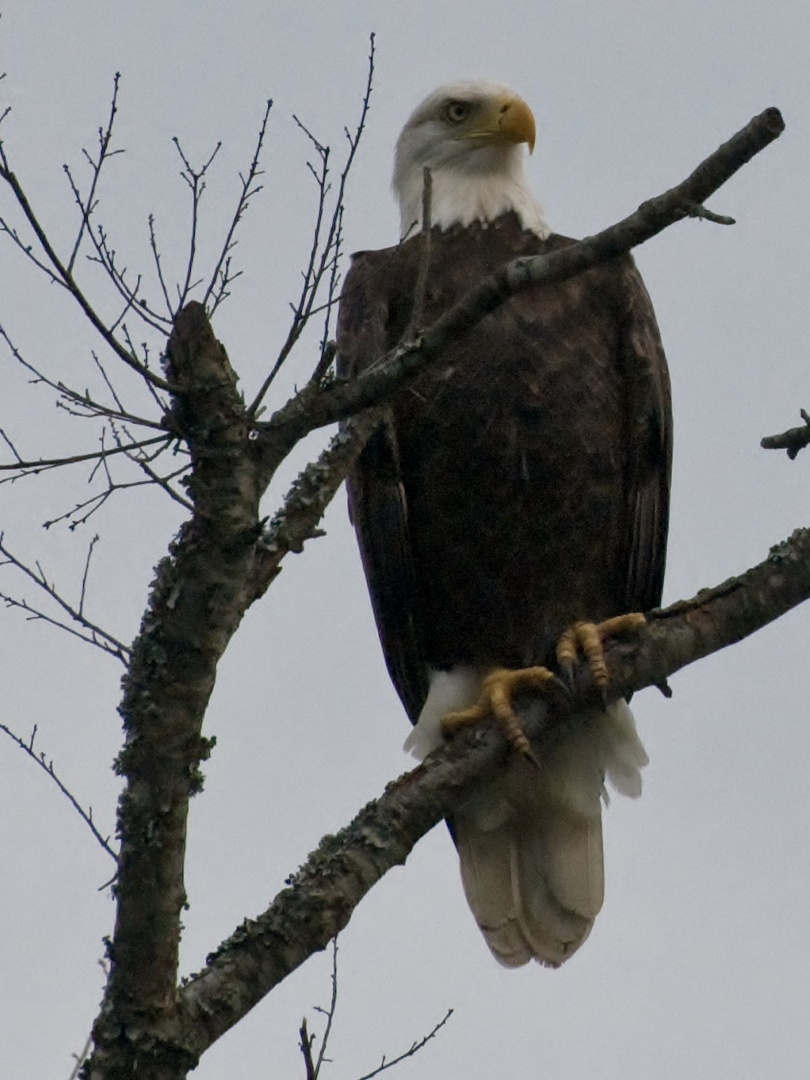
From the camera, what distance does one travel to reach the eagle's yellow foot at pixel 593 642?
415cm

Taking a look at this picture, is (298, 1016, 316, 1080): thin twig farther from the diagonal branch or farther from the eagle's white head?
the eagle's white head

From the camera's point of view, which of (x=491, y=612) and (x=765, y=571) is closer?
(x=765, y=571)

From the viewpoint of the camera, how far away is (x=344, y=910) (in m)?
3.32

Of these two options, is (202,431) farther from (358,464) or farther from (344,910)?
(358,464)

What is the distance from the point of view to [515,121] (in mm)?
5613

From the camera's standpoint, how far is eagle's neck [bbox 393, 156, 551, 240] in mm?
5500

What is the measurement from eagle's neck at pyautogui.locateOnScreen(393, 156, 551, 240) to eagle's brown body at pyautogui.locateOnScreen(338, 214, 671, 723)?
387 millimetres

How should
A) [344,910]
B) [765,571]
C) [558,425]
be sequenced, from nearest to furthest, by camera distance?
1. [344,910]
2. [765,571]
3. [558,425]

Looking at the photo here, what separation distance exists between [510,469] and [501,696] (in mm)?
706

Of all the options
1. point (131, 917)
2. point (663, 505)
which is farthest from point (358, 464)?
point (131, 917)

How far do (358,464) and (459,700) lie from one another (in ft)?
2.55

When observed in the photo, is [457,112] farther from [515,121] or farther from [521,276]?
[521,276]

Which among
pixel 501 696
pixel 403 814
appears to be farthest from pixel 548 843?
pixel 403 814

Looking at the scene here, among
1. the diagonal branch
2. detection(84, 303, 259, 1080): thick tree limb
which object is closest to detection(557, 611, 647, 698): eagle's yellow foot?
the diagonal branch
